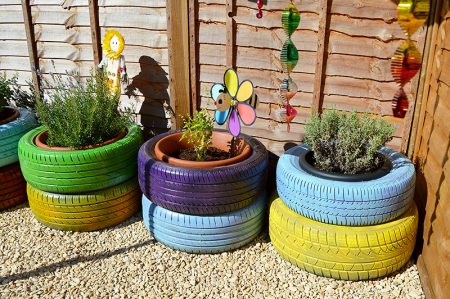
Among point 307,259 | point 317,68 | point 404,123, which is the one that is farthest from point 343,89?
point 307,259

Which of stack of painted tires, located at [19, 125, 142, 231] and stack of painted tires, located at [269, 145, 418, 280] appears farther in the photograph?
stack of painted tires, located at [19, 125, 142, 231]

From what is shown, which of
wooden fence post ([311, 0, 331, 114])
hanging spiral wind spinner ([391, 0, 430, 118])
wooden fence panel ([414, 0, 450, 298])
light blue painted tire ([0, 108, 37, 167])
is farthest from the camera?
light blue painted tire ([0, 108, 37, 167])

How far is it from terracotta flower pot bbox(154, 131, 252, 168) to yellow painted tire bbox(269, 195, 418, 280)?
62cm

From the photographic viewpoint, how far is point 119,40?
13.6 feet

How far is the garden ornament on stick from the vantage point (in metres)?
4.15

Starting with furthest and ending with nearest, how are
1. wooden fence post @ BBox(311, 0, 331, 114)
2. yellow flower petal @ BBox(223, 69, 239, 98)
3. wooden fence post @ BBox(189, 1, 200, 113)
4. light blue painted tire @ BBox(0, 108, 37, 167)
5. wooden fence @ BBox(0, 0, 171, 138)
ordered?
wooden fence @ BBox(0, 0, 171, 138)
light blue painted tire @ BBox(0, 108, 37, 167)
wooden fence post @ BBox(189, 1, 200, 113)
wooden fence post @ BBox(311, 0, 331, 114)
yellow flower petal @ BBox(223, 69, 239, 98)

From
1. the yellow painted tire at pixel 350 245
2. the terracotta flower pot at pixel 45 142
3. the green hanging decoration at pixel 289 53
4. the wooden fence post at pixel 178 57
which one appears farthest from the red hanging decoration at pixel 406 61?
the terracotta flower pot at pixel 45 142

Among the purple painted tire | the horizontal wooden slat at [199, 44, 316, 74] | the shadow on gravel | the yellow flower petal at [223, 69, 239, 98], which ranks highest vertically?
the horizontal wooden slat at [199, 44, 316, 74]

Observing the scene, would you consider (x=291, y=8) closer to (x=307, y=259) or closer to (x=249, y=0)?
(x=249, y=0)

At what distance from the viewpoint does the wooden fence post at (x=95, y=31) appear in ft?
14.1

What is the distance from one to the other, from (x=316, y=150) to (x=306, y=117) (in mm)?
551

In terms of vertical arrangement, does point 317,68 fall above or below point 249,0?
below

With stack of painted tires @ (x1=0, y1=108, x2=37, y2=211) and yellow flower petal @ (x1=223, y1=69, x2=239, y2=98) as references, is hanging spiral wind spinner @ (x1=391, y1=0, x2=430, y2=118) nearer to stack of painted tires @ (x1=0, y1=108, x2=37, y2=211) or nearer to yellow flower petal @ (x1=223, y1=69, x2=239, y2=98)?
yellow flower petal @ (x1=223, y1=69, x2=239, y2=98)

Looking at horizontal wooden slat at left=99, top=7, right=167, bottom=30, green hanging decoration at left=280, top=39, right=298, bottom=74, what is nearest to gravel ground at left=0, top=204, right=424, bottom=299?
green hanging decoration at left=280, top=39, right=298, bottom=74
